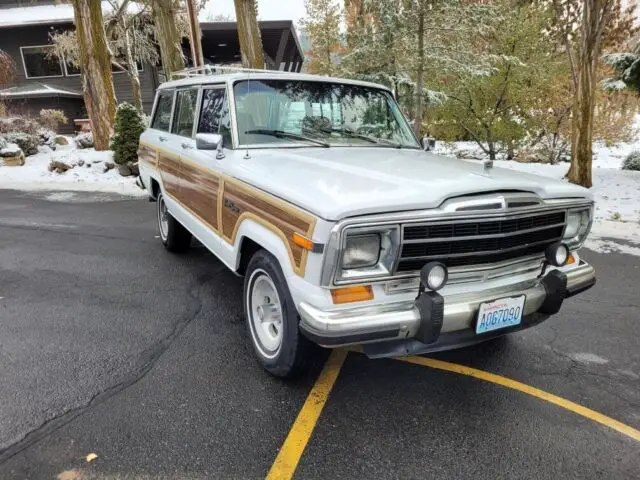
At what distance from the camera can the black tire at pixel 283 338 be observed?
2635 mm

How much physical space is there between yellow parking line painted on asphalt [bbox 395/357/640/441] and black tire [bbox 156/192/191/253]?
3.28 meters

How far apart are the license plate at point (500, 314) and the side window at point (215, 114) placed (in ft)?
7.28

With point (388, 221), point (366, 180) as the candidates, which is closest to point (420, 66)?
point (366, 180)

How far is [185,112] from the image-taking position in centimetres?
453

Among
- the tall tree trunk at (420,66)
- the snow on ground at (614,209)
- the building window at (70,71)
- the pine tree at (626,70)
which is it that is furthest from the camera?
the building window at (70,71)

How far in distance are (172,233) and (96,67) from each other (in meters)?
10.1

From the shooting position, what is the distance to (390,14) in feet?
31.3

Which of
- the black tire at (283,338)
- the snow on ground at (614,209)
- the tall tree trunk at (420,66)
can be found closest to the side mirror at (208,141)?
the black tire at (283,338)

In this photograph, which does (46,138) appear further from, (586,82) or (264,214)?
(586,82)

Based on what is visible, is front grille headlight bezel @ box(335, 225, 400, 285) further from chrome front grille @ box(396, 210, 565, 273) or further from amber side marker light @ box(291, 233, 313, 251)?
amber side marker light @ box(291, 233, 313, 251)

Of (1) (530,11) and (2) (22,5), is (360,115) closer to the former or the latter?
(1) (530,11)

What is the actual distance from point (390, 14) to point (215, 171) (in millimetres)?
7771

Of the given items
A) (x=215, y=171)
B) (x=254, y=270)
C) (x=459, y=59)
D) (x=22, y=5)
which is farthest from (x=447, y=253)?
(x=22, y=5)

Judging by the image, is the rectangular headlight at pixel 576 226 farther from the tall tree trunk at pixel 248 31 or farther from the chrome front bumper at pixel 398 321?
the tall tree trunk at pixel 248 31
